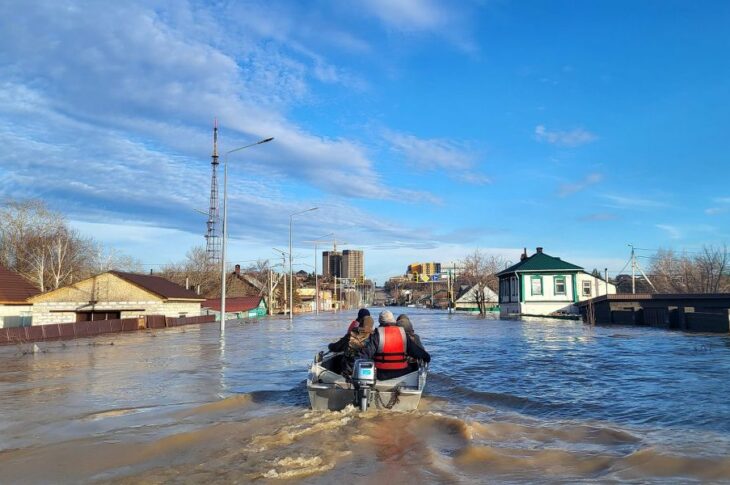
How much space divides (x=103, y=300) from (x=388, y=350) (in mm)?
42431

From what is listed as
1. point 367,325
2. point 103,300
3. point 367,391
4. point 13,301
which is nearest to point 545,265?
point 103,300

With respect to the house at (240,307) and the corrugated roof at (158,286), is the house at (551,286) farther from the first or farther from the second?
the house at (240,307)

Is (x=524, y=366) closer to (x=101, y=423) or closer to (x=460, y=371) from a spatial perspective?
(x=460, y=371)

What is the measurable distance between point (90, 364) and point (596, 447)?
640 inches

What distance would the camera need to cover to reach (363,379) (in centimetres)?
913

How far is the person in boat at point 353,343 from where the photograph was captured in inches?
423

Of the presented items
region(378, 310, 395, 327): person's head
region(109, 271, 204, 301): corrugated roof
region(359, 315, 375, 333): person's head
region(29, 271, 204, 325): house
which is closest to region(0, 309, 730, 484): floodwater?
region(378, 310, 395, 327): person's head

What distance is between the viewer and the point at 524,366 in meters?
17.4

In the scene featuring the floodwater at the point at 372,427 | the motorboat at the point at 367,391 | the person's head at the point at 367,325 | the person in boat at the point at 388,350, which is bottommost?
the floodwater at the point at 372,427

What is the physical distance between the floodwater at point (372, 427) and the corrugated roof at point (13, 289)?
27098 mm

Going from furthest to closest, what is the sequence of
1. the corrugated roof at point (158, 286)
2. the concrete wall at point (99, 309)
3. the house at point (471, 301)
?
1. the house at point (471, 301)
2. the corrugated roof at point (158, 286)
3. the concrete wall at point (99, 309)

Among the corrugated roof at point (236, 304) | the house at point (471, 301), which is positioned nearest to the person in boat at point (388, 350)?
the corrugated roof at point (236, 304)

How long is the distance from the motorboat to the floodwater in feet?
0.69

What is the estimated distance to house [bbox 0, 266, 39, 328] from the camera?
40300 millimetres
